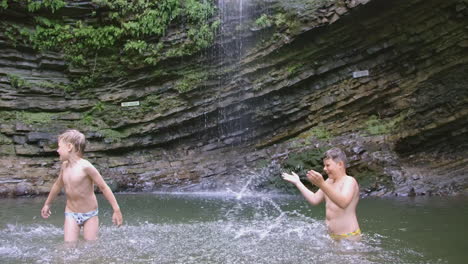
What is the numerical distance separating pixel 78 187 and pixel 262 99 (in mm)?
8532

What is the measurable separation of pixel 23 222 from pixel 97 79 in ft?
22.8

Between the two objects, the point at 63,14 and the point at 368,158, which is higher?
the point at 63,14

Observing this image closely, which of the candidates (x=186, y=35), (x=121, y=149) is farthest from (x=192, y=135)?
(x=186, y=35)

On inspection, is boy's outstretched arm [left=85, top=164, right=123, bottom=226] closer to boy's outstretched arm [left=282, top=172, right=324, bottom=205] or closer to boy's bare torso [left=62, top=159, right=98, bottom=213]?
boy's bare torso [left=62, top=159, right=98, bottom=213]

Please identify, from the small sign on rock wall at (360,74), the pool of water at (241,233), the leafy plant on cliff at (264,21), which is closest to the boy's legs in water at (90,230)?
the pool of water at (241,233)

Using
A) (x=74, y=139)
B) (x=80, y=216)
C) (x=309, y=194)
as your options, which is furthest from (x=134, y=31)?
(x=309, y=194)

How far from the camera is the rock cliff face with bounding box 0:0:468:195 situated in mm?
11117

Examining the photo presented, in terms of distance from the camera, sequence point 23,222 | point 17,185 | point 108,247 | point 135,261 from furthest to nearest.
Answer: point 17,185
point 23,222
point 108,247
point 135,261

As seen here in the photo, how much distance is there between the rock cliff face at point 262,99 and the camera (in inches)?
438

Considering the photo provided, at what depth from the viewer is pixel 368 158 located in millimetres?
10648

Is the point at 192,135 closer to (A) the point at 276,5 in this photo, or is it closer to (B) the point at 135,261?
(A) the point at 276,5

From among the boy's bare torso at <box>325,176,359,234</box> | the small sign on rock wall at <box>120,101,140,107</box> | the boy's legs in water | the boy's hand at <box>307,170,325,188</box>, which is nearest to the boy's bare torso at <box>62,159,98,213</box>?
the boy's legs in water

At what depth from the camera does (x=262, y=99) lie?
12672mm

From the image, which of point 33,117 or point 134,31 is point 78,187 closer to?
point 33,117
